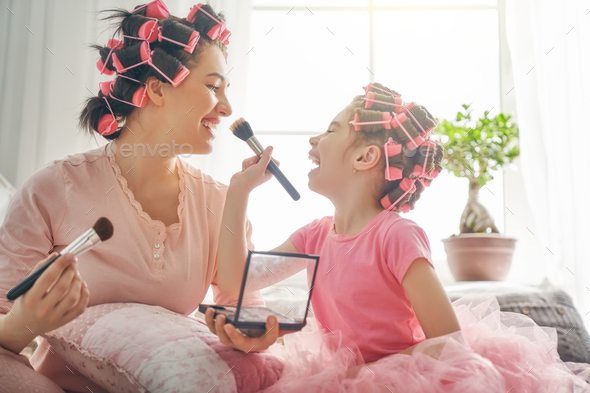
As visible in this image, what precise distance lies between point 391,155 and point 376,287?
0.31 m

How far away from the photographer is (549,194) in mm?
1866

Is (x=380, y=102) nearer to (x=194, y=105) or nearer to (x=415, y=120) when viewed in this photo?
(x=415, y=120)

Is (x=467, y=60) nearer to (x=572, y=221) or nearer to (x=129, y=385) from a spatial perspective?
(x=572, y=221)

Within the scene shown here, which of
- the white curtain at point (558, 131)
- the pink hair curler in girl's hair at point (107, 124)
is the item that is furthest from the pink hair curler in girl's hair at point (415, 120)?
the white curtain at point (558, 131)

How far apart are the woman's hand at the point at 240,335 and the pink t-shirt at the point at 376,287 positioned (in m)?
0.25

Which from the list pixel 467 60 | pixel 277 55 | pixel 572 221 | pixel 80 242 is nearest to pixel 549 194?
pixel 572 221

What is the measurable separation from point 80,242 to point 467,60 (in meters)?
1.95

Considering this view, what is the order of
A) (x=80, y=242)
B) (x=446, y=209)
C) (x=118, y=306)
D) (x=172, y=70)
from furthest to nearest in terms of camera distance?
1. (x=446, y=209)
2. (x=172, y=70)
3. (x=118, y=306)
4. (x=80, y=242)

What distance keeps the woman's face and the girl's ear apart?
366mm

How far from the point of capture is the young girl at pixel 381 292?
83cm

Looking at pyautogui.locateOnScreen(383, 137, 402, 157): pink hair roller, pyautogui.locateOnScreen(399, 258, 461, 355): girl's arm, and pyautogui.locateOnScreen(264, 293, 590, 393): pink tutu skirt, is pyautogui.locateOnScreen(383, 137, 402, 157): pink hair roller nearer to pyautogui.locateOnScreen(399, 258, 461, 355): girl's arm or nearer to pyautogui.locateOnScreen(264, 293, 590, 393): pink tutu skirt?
pyautogui.locateOnScreen(399, 258, 461, 355): girl's arm

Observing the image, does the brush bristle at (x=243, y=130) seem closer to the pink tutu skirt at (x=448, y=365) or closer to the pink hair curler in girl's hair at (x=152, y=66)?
the pink hair curler in girl's hair at (x=152, y=66)

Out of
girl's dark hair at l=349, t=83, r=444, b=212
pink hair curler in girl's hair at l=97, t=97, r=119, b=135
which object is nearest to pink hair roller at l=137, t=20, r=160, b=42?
pink hair curler in girl's hair at l=97, t=97, r=119, b=135

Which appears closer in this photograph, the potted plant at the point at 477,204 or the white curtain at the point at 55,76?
the potted plant at the point at 477,204
